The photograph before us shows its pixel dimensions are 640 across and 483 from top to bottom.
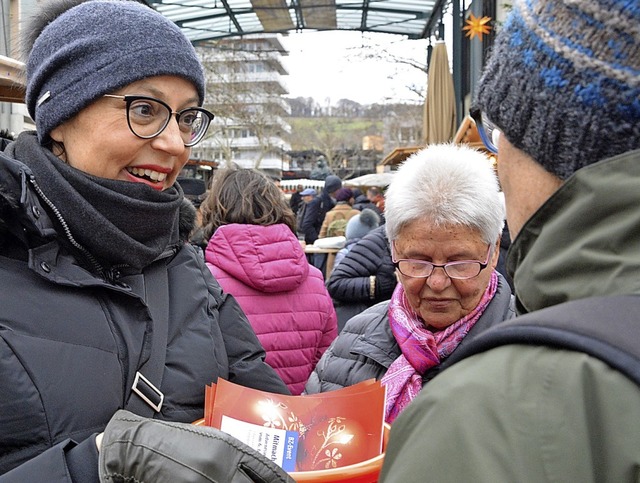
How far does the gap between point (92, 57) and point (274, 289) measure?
1.95 metres

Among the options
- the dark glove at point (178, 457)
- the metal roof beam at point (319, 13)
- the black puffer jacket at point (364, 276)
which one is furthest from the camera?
the metal roof beam at point (319, 13)

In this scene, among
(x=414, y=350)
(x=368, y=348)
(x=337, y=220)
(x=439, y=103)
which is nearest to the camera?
(x=414, y=350)

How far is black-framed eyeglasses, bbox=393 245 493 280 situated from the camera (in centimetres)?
221

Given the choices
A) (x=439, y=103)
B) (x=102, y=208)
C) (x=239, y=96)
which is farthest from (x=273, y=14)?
(x=239, y=96)

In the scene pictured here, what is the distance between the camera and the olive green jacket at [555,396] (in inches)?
25.8

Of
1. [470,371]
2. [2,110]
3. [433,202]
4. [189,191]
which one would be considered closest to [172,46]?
[433,202]

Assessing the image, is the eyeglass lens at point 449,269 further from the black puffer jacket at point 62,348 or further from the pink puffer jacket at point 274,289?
the pink puffer jacket at point 274,289

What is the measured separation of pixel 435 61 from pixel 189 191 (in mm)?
4912

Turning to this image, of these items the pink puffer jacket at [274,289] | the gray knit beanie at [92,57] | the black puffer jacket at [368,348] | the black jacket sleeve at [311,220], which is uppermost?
the gray knit beanie at [92,57]

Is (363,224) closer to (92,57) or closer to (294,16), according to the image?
(92,57)

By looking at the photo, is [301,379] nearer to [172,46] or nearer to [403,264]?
[403,264]

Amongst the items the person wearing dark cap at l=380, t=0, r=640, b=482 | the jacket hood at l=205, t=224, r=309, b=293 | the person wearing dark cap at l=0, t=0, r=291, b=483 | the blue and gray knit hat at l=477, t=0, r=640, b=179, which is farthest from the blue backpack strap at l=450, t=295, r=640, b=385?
the jacket hood at l=205, t=224, r=309, b=293

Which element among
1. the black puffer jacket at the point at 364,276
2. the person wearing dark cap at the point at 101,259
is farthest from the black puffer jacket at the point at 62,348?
the black puffer jacket at the point at 364,276

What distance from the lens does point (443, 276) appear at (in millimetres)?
2205
